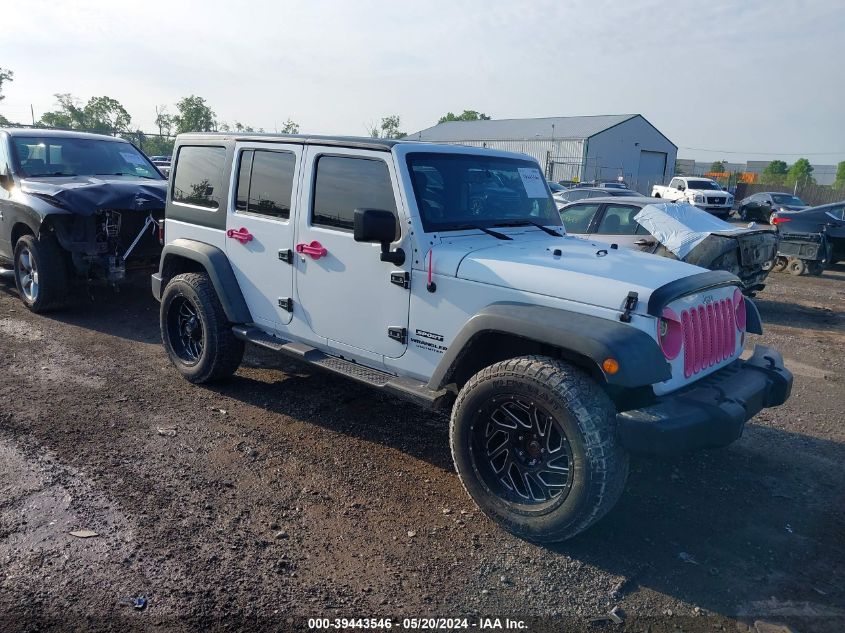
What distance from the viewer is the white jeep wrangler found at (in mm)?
3225

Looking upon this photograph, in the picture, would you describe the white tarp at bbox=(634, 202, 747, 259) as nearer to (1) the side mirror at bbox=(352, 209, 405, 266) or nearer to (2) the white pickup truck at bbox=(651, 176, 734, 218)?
(1) the side mirror at bbox=(352, 209, 405, 266)

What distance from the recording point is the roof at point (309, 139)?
4.25 metres

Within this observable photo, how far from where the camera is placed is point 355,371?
4.33 m

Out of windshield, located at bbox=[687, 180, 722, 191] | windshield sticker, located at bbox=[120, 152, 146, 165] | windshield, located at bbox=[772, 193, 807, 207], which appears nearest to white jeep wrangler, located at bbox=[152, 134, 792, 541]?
windshield sticker, located at bbox=[120, 152, 146, 165]

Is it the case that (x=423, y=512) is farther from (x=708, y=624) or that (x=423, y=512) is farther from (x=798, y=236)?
(x=798, y=236)

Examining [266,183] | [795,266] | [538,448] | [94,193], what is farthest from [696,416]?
[795,266]

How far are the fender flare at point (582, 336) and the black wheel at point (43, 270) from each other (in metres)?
5.79

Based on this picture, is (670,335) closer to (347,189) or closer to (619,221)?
(347,189)

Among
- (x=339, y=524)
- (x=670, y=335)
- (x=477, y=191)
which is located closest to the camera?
(x=670, y=335)

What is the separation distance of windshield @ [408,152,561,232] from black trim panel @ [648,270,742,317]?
53.1 inches

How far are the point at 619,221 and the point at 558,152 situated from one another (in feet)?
133

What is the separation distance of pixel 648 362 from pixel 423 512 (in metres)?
1.54

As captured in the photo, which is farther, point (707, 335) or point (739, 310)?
point (739, 310)

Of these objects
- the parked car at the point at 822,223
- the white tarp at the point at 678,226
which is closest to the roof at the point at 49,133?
the white tarp at the point at 678,226
